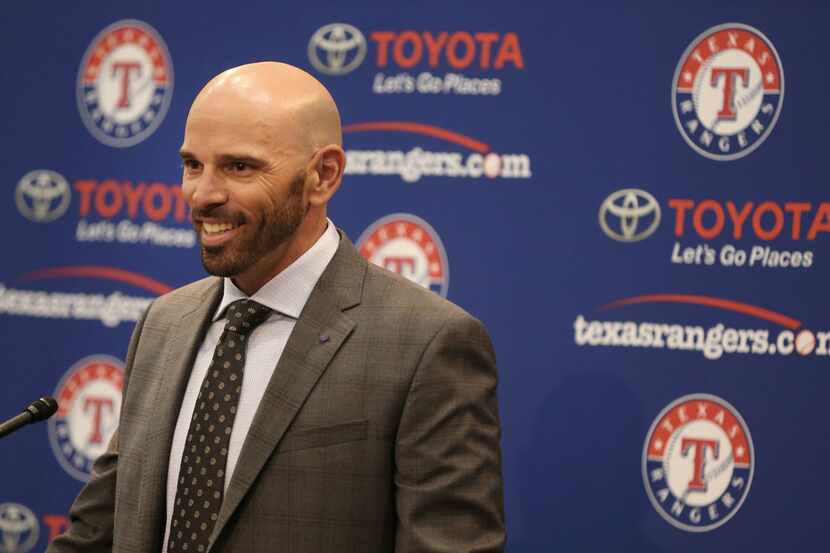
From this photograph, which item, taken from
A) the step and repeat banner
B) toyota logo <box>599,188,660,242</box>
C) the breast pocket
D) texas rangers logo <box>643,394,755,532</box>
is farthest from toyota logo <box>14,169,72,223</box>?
the breast pocket

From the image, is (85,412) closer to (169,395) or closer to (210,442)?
(169,395)

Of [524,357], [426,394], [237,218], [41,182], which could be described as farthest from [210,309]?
[41,182]

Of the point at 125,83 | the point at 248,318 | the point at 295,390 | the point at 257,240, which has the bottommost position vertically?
the point at 295,390

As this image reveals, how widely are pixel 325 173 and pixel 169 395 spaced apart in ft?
1.64

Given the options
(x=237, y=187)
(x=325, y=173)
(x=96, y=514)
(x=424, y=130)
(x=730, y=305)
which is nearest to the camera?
(x=237, y=187)

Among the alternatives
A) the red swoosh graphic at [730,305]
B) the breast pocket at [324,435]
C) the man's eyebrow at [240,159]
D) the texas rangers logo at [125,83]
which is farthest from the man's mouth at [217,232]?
the texas rangers logo at [125,83]

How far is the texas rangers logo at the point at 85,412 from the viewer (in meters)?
3.79

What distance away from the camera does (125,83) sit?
3.78 metres

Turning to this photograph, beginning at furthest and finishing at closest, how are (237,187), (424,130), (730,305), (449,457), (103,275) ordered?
(103,275) < (424,130) < (730,305) < (237,187) < (449,457)

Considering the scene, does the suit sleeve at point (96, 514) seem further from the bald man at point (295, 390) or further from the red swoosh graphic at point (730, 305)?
the red swoosh graphic at point (730, 305)

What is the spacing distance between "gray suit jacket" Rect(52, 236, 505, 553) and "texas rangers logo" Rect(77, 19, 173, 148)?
6.46ft

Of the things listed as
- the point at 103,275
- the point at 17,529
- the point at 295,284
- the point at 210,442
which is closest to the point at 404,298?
the point at 295,284

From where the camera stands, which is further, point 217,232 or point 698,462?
point 698,462

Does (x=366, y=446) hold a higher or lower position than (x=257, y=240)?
lower
